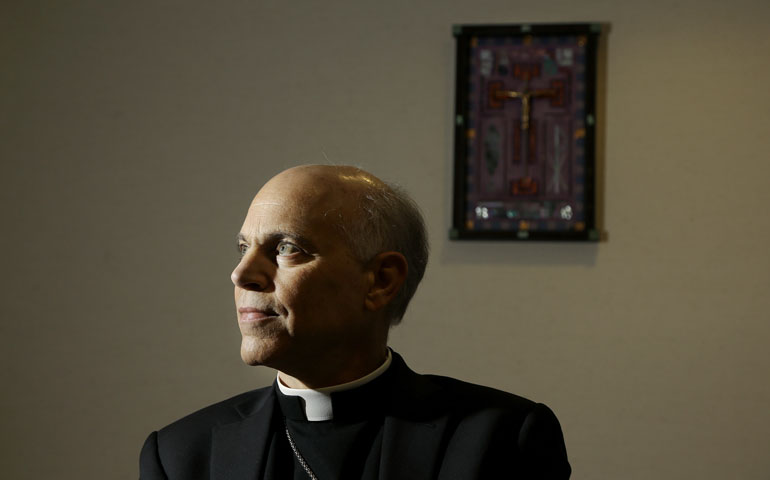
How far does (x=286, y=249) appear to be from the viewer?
158 cm

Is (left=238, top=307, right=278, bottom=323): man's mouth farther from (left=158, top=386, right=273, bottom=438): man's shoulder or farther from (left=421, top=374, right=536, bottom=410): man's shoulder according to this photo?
(left=421, top=374, right=536, bottom=410): man's shoulder

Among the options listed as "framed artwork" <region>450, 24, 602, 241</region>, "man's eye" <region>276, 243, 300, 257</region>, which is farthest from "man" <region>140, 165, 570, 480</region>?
"framed artwork" <region>450, 24, 602, 241</region>

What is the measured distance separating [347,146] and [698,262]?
1.59 metres

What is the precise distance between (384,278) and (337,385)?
235 millimetres

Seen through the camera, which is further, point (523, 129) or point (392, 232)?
point (523, 129)

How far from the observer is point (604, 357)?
3.54 metres

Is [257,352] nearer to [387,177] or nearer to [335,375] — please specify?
[335,375]

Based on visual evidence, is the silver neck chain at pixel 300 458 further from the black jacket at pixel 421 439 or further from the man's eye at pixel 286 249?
the man's eye at pixel 286 249

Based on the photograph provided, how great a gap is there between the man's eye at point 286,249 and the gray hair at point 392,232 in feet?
0.37

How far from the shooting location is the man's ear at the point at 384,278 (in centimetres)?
166

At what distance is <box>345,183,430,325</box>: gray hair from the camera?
1634 millimetres

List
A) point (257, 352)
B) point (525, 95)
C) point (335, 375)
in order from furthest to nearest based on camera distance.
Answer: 1. point (525, 95)
2. point (335, 375)
3. point (257, 352)

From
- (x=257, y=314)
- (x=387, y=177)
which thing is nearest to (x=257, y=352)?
(x=257, y=314)

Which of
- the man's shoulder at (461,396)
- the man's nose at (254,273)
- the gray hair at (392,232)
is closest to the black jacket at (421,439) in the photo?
the man's shoulder at (461,396)
